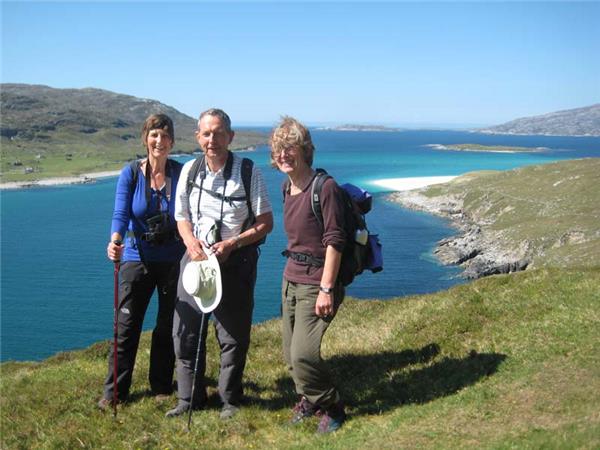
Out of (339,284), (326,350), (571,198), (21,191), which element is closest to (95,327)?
(326,350)

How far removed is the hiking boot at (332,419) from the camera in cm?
639

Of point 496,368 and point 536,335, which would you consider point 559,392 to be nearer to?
point 496,368

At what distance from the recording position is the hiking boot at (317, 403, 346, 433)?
21.0 ft

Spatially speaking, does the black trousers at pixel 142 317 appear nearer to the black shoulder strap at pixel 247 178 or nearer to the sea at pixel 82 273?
the black shoulder strap at pixel 247 178

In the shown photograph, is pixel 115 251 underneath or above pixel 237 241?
underneath

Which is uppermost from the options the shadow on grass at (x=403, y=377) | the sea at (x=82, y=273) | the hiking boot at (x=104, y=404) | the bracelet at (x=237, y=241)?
the bracelet at (x=237, y=241)

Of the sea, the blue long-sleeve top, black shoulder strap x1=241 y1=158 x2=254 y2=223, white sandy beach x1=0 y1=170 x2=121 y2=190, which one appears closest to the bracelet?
black shoulder strap x1=241 y1=158 x2=254 y2=223

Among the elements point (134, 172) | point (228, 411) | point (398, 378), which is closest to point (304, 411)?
point (228, 411)

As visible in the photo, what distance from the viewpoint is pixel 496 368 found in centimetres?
756

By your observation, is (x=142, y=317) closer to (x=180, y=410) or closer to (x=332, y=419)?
(x=180, y=410)

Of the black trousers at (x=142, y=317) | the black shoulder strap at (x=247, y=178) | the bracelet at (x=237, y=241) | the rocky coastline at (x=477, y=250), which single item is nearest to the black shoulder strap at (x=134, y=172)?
the black trousers at (x=142, y=317)

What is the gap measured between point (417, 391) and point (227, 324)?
269 cm

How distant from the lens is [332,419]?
6484 millimetres

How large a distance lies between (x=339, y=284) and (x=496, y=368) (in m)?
2.89
